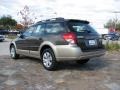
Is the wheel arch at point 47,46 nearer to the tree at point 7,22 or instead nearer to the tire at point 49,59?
the tire at point 49,59

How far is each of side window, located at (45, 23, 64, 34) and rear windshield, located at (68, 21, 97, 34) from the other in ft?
0.97

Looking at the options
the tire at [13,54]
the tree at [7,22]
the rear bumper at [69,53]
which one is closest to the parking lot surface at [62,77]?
the rear bumper at [69,53]

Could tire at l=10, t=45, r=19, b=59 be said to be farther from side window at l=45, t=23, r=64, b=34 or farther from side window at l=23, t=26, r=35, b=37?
side window at l=45, t=23, r=64, b=34

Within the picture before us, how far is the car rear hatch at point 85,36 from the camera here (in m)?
8.54

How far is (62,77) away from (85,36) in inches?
63.6

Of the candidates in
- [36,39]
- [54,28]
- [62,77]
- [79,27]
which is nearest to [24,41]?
[36,39]

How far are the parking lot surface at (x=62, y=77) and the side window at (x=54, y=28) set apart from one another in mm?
1325

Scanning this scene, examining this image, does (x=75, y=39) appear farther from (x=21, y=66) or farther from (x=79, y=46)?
(x=21, y=66)

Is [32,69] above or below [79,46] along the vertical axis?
below

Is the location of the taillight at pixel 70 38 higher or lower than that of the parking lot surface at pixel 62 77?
higher

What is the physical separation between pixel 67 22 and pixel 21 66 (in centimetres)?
252

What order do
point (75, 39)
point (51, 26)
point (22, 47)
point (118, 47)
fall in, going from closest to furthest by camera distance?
1. point (75, 39)
2. point (51, 26)
3. point (22, 47)
4. point (118, 47)

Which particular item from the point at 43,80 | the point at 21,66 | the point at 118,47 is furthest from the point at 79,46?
the point at 118,47

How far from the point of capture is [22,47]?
10.9m
